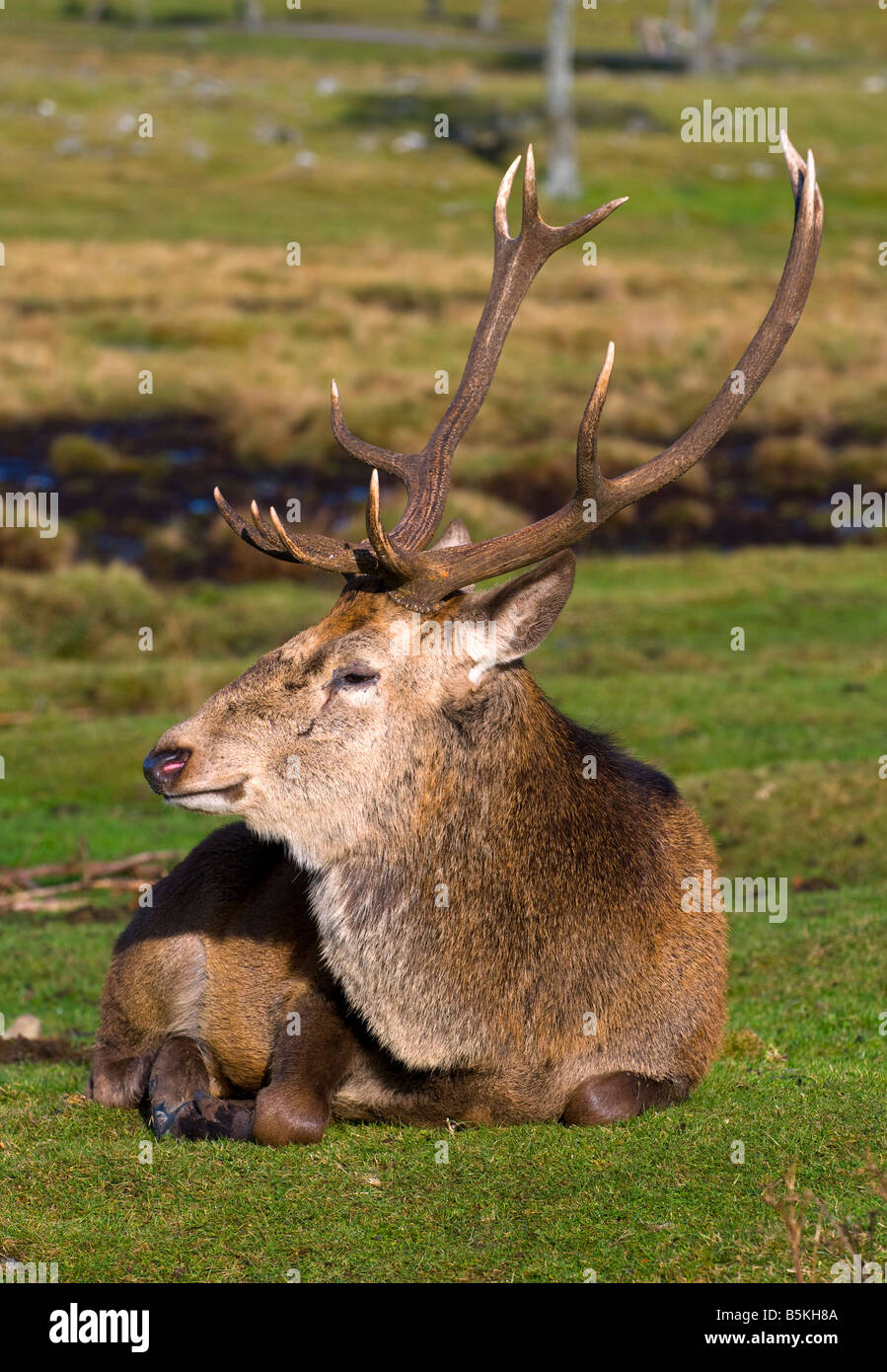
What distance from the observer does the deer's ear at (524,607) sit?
6.18 metres

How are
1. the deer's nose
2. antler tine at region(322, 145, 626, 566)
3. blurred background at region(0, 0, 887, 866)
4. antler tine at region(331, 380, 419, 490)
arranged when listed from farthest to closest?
blurred background at region(0, 0, 887, 866) < antler tine at region(331, 380, 419, 490) < antler tine at region(322, 145, 626, 566) < the deer's nose

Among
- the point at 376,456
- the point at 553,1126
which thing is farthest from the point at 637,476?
the point at 553,1126

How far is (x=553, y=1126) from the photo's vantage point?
6305 mm

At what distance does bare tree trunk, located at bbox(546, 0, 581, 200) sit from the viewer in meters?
53.3

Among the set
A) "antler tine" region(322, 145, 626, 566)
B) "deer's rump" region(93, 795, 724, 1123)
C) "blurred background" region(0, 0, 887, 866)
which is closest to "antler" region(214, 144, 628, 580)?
"antler tine" region(322, 145, 626, 566)

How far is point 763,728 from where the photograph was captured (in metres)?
15.6

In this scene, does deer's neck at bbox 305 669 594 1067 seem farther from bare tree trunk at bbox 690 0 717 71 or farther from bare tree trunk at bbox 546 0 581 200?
bare tree trunk at bbox 690 0 717 71

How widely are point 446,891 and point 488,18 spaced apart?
111362 millimetres

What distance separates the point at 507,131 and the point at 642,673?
174ft

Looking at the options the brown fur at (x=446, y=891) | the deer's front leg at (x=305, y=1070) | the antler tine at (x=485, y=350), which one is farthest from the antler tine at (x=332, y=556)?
the deer's front leg at (x=305, y=1070)

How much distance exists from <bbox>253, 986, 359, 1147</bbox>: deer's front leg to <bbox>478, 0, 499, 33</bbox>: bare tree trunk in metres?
109

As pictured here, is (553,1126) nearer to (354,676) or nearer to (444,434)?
(354,676)

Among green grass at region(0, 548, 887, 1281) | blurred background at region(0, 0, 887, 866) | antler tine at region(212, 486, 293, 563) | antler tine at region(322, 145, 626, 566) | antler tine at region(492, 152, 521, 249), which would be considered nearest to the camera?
green grass at region(0, 548, 887, 1281)

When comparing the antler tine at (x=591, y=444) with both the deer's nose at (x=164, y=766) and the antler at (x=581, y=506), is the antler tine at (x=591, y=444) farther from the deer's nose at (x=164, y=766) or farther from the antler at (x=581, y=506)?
the deer's nose at (x=164, y=766)
